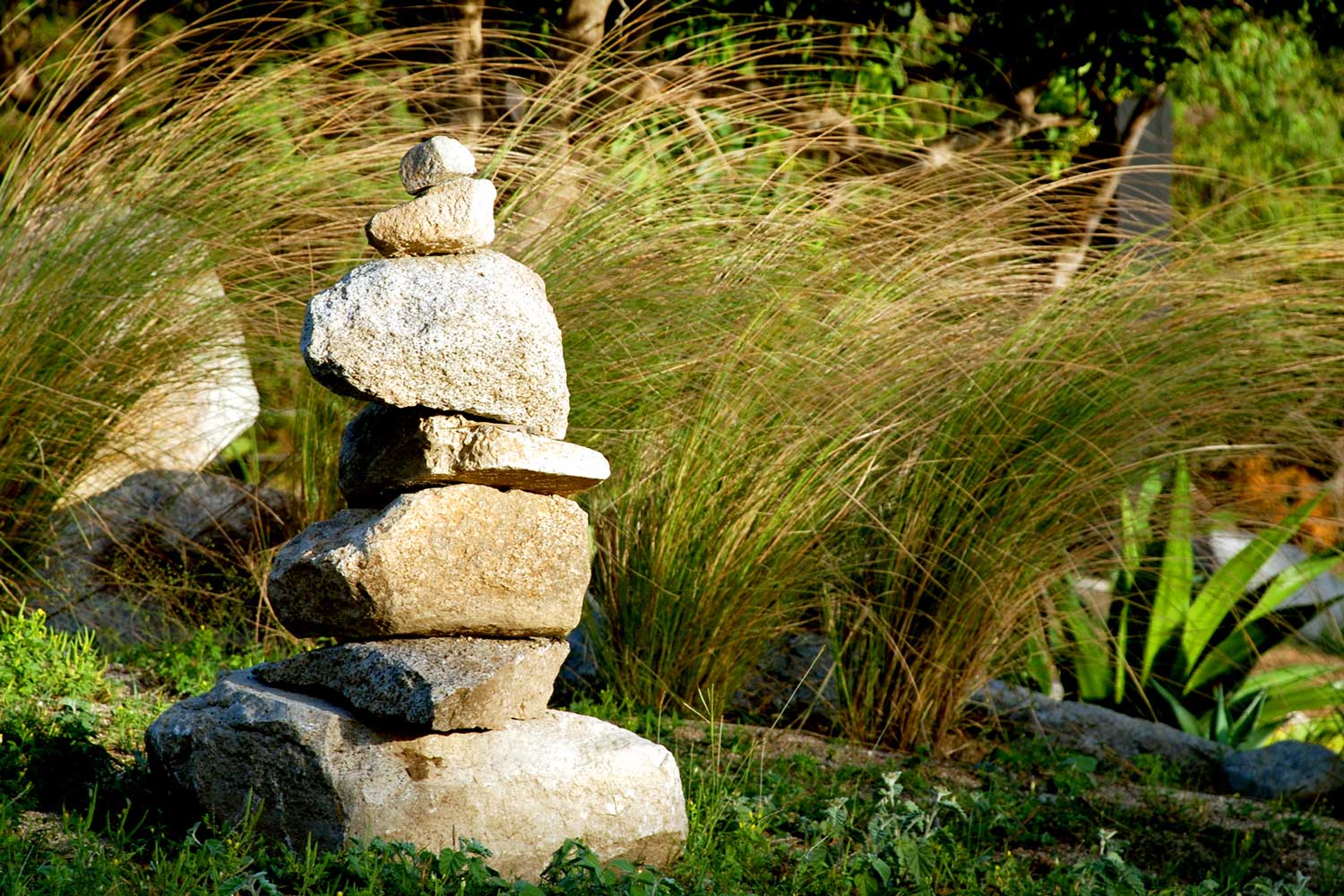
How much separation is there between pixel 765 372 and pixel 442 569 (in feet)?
4.76

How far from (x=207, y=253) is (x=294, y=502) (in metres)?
0.81

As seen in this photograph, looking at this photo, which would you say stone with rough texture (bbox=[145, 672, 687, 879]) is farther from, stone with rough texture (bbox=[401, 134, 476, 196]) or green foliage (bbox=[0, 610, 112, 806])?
stone with rough texture (bbox=[401, 134, 476, 196])

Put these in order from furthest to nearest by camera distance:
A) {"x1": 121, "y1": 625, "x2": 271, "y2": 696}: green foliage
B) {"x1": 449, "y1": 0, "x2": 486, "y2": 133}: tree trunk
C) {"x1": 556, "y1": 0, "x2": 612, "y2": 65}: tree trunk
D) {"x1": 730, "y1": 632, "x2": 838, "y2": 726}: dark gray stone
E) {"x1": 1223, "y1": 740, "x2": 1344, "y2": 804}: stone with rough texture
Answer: {"x1": 556, "y1": 0, "x2": 612, "y2": 65}: tree trunk < {"x1": 449, "y1": 0, "x2": 486, "y2": 133}: tree trunk < {"x1": 730, "y1": 632, "x2": 838, "y2": 726}: dark gray stone < {"x1": 1223, "y1": 740, "x2": 1344, "y2": 804}: stone with rough texture < {"x1": 121, "y1": 625, "x2": 271, "y2": 696}: green foliage

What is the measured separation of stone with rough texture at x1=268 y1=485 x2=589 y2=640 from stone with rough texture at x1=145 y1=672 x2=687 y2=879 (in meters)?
0.20

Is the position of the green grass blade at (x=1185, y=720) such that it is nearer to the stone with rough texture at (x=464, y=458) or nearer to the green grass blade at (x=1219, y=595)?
the green grass blade at (x=1219, y=595)

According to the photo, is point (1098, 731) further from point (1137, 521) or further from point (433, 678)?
point (433, 678)

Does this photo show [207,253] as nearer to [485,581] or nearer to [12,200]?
[12,200]

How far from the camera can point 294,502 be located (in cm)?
453

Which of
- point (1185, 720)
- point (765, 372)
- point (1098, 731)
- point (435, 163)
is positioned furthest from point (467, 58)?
point (1185, 720)

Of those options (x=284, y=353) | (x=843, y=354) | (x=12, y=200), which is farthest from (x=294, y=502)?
(x=843, y=354)

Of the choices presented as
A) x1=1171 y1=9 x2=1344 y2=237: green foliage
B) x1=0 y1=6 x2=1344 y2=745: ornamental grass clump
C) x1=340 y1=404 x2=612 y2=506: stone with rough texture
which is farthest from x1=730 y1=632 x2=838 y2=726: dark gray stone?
x1=1171 y1=9 x2=1344 y2=237: green foliage

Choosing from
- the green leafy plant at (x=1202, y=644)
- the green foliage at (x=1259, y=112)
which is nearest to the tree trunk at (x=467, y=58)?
the green leafy plant at (x=1202, y=644)

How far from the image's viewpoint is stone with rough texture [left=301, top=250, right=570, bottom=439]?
2.70 metres

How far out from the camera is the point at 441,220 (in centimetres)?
284
